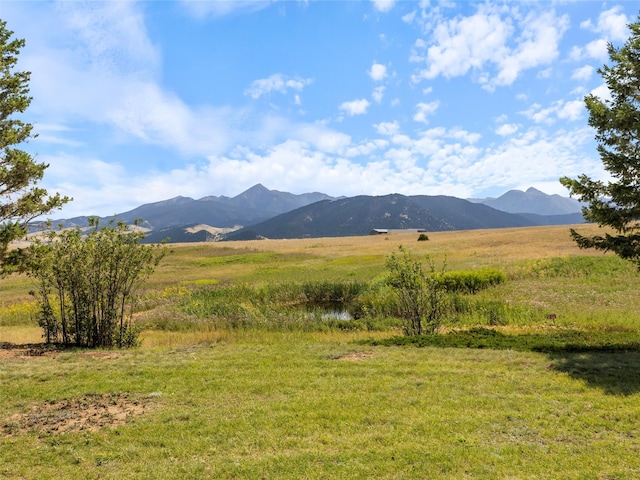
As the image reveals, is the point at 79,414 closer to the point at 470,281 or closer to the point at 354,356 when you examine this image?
the point at 354,356

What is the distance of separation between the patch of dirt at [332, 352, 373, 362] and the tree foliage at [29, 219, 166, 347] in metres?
8.48

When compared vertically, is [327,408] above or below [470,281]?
above

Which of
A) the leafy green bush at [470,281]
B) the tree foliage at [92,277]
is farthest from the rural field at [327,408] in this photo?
the leafy green bush at [470,281]

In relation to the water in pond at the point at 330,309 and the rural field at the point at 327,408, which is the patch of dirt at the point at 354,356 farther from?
the water in pond at the point at 330,309

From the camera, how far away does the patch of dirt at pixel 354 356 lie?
12750mm

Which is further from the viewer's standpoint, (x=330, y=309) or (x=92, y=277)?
(x=330, y=309)

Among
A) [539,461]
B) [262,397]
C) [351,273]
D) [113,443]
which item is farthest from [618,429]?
[351,273]

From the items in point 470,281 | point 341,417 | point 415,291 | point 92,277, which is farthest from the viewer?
point 470,281

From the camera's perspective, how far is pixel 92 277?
16.2 metres

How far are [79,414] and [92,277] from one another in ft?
29.6

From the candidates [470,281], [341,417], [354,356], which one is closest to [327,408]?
[341,417]

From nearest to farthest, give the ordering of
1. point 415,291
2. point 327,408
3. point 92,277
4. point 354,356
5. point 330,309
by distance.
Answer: point 327,408 → point 354,356 → point 92,277 → point 415,291 → point 330,309

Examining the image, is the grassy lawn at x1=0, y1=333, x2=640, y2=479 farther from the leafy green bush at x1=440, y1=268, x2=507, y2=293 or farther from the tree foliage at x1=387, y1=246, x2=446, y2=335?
the leafy green bush at x1=440, y1=268, x2=507, y2=293

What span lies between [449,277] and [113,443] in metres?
29.3
